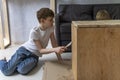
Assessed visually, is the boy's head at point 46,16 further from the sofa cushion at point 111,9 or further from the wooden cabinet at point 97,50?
the sofa cushion at point 111,9

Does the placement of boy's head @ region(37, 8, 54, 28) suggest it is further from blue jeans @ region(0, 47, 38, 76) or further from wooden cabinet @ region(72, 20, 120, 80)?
wooden cabinet @ region(72, 20, 120, 80)

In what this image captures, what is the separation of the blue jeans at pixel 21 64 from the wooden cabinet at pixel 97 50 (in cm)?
112

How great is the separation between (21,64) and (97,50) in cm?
126

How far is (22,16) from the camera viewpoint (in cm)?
386

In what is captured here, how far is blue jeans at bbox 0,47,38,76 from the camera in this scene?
216 centimetres

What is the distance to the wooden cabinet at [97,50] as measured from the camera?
109 centimetres

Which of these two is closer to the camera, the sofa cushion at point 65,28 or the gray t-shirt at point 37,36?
the gray t-shirt at point 37,36

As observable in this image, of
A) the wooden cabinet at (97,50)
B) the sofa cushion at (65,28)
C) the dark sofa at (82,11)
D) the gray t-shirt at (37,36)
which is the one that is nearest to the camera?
the wooden cabinet at (97,50)

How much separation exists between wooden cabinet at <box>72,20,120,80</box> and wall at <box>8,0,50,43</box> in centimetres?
281

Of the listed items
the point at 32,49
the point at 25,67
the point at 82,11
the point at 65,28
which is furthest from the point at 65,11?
the point at 25,67

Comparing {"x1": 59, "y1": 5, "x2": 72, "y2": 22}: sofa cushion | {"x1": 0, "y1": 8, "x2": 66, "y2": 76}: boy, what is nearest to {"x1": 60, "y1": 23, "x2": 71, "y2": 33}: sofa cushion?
{"x1": 59, "y1": 5, "x2": 72, "y2": 22}: sofa cushion

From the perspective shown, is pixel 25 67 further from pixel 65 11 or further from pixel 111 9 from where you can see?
pixel 111 9

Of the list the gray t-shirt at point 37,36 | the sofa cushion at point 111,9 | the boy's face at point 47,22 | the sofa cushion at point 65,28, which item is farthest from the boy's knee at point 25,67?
the sofa cushion at point 111,9

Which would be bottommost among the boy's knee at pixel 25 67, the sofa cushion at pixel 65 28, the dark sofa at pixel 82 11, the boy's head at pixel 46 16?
the boy's knee at pixel 25 67
